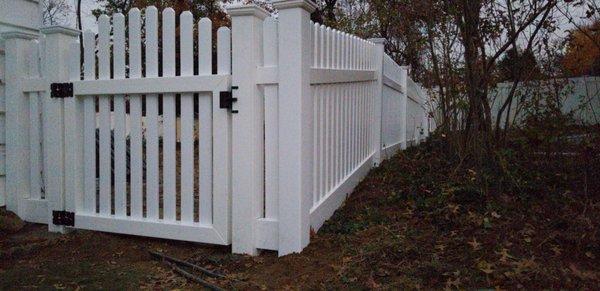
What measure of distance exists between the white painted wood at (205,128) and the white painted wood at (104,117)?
2.59ft

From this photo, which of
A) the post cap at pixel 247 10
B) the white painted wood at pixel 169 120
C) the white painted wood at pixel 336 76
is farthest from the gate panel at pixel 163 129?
the white painted wood at pixel 336 76

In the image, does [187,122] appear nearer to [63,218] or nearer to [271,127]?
[271,127]

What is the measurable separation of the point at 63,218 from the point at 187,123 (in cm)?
133

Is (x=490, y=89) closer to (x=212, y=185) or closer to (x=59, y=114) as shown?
(x=212, y=185)

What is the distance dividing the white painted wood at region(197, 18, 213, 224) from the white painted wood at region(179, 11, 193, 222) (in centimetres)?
5

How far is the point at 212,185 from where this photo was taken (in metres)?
3.22

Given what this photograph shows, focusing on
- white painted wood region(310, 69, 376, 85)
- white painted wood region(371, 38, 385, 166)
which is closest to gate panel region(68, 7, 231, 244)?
white painted wood region(310, 69, 376, 85)

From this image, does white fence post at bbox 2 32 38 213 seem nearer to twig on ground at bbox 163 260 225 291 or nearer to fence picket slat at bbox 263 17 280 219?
twig on ground at bbox 163 260 225 291

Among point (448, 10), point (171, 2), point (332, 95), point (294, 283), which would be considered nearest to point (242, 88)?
point (332, 95)

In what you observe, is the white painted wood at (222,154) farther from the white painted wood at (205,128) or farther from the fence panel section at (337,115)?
the fence panel section at (337,115)

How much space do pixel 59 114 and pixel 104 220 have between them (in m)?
0.86

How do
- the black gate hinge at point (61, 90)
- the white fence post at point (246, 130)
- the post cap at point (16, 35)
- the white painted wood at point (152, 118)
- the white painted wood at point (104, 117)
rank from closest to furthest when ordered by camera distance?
the white fence post at point (246, 130)
the white painted wood at point (152, 118)
the white painted wood at point (104, 117)
the black gate hinge at point (61, 90)
the post cap at point (16, 35)

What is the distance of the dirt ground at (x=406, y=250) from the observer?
2.52 meters

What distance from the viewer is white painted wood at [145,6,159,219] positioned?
324cm
